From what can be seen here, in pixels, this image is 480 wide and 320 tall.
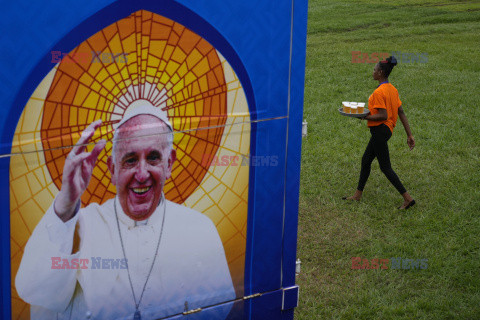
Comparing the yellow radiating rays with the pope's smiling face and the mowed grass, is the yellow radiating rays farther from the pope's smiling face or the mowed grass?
the mowed grass

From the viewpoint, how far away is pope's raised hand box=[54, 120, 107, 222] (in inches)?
108

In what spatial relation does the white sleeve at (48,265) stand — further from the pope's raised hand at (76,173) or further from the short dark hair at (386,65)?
the short dark hair at (386,65)

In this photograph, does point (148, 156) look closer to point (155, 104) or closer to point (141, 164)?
point (141, 164)

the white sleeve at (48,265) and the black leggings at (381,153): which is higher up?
the black leggings at (381,153)

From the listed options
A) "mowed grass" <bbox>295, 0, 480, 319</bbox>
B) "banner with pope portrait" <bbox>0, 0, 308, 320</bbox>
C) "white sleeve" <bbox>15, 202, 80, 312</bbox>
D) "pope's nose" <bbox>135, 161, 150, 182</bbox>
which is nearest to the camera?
"banner with pope portrait" <bbox>0, 0, 308, 320</bbox>

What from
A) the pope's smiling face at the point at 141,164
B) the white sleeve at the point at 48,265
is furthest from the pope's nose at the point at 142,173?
the white sleeve at the point at 48,265

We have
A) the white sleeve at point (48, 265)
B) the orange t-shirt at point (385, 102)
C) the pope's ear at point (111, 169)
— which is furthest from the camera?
the orange t-shirt at point (385, 102)

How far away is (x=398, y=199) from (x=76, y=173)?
5306mm

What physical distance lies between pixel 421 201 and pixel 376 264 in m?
1.72

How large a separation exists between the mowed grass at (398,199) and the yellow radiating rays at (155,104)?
2.28 meters

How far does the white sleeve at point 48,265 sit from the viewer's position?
2.72 m

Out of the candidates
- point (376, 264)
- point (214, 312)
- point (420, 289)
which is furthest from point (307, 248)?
point (214, 312)

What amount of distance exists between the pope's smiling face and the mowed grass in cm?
248

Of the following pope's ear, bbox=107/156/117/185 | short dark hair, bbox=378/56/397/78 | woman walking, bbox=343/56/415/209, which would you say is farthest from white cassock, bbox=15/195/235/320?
short dark hair, bbox=378/56/397/78
